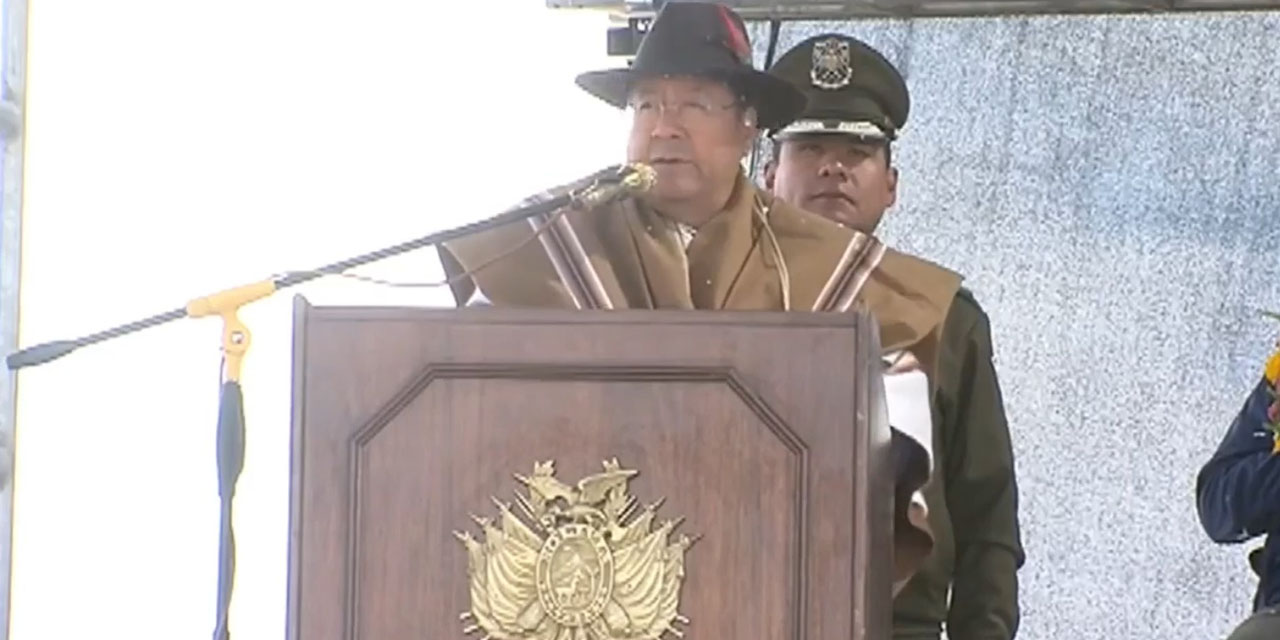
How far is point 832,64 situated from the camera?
3.13m

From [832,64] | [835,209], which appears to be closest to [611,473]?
[835,209]

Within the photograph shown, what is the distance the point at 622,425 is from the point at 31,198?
245cm

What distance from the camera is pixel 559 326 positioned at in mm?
1733

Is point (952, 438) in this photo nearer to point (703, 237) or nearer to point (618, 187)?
point (703, 237)

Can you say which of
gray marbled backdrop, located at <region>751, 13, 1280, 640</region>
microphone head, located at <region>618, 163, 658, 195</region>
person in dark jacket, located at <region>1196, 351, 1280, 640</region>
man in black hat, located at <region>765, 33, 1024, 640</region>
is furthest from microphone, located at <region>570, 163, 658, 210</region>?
gray marbled backdrop, located at <region>751, 13, 1280, 640</region>

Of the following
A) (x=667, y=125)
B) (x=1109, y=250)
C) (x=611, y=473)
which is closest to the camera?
(x=611, y=473)

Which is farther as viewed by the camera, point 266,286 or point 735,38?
point 735,38

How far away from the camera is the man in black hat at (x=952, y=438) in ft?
8.87

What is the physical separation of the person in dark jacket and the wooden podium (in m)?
1.43

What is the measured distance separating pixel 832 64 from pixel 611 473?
153 cm

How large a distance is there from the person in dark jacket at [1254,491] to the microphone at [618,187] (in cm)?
133

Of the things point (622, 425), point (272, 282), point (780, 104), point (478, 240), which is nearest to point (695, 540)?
point (622, 425)

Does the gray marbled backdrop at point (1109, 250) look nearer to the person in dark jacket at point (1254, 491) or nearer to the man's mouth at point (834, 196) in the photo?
the person in dark jacket at point (1254, 491)

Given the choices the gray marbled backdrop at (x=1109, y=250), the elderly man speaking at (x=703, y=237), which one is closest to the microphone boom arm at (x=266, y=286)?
the elderly man speaking at (x=703, y=237)
